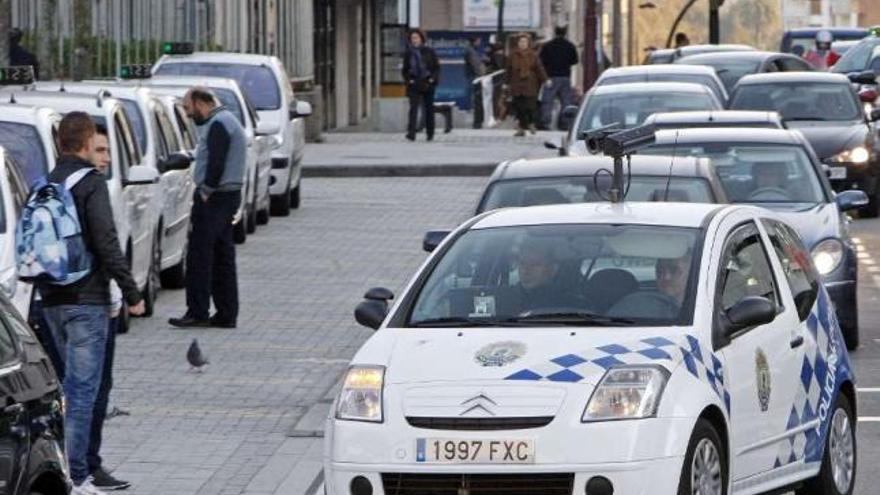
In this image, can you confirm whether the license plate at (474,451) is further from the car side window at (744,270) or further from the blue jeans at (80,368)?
the blue jeans at (80,368)

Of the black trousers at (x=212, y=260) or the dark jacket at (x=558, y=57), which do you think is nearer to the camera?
the black trousers at (x=212, y=260)

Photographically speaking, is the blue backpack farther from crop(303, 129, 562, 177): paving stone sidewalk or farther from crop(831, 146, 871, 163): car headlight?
crop(303, 129, 562, 177): paving stone sidewalk

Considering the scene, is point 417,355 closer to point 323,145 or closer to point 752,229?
point 752,229

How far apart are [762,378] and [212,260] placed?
27.7 ft

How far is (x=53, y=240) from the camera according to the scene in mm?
11164

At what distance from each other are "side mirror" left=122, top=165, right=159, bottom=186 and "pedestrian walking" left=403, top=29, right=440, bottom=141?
80.8ft

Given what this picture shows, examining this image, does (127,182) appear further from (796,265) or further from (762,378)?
(762,378)

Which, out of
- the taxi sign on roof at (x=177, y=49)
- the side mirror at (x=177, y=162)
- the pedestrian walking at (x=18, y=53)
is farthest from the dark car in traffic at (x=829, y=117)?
the side mirror at (x=177, y=162)

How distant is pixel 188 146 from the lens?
22.6 metres

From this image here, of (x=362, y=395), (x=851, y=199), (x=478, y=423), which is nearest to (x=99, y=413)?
(x=362, y=395)

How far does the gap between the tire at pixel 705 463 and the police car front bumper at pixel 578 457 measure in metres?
0.06

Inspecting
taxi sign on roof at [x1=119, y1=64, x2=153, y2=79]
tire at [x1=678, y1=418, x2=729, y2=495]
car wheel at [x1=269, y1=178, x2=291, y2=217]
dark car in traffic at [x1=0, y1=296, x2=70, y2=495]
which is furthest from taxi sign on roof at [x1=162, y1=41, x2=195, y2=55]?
dark car in traffic at [x1=0, y1=296, x2=70, y2=495]

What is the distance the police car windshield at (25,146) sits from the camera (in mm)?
16047

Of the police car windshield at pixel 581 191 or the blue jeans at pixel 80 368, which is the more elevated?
the police car windshield at pixel 581 191
